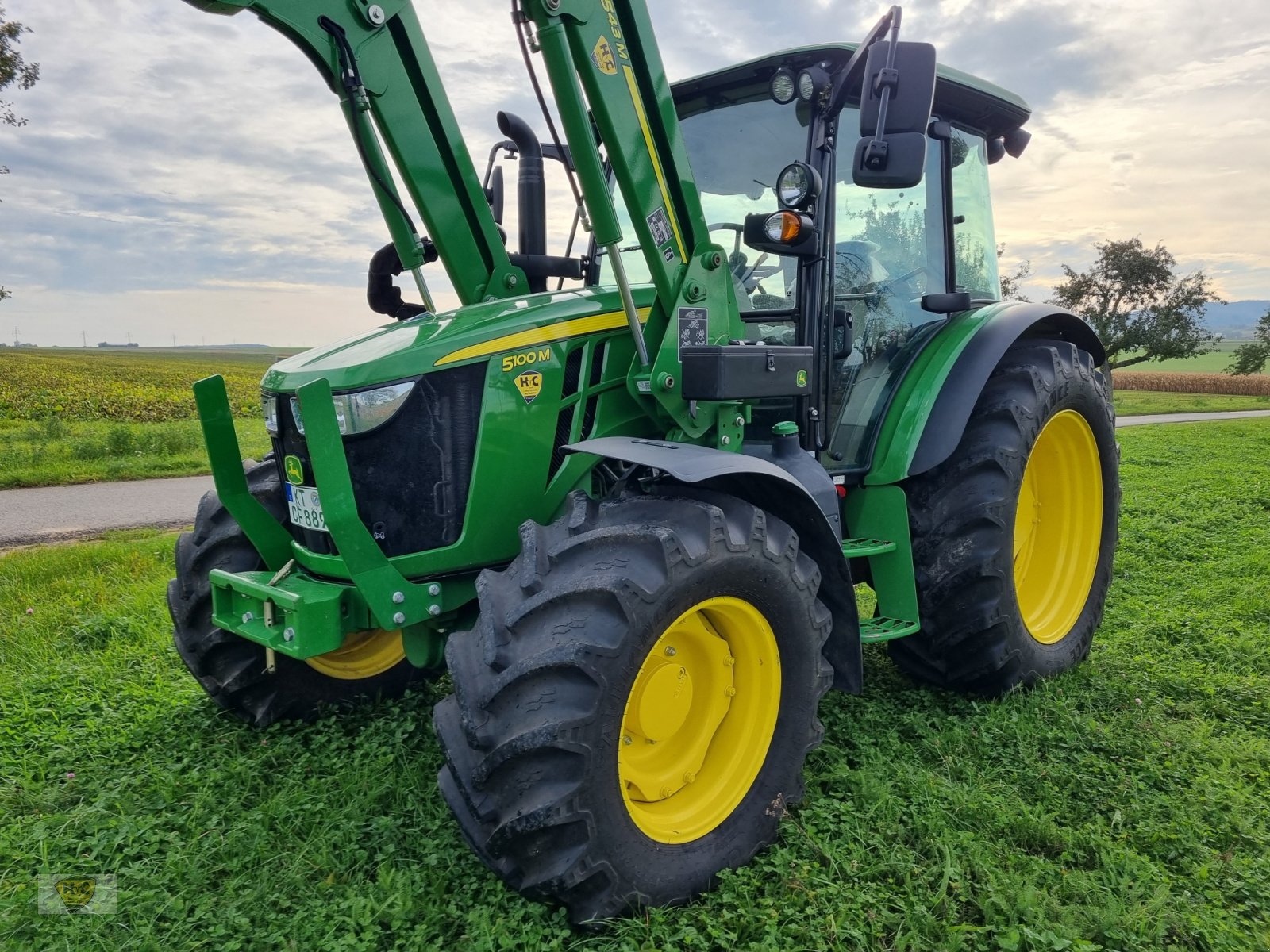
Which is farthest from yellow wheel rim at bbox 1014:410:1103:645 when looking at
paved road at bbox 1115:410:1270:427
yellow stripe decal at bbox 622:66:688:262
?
paved road at bbox 1115:410:1270:427

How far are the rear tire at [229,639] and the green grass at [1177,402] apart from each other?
77.3 ft

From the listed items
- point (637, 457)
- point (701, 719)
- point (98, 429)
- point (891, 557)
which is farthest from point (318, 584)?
point (98, 429)

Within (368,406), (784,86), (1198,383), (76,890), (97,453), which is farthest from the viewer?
(1198,383)

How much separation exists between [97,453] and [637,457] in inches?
429

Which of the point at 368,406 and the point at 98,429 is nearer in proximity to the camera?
the point at 368,406

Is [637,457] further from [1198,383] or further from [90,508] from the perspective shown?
[1198,383]

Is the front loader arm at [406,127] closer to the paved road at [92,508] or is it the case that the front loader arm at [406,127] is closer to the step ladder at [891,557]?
the step ladder at [891,557]

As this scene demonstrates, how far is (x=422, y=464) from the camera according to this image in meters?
2.60

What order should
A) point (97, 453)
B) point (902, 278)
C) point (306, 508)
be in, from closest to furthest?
point (306, 508), point (902, 278), point (97, 453)

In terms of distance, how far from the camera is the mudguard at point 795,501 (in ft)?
8.11

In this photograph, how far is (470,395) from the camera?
2.62 meters

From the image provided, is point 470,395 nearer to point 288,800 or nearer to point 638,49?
point 638,49

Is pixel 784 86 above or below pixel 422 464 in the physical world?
above

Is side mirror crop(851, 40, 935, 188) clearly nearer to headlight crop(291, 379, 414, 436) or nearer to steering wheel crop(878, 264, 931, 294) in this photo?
steering wheel crop(878, 264, 931, 294)
